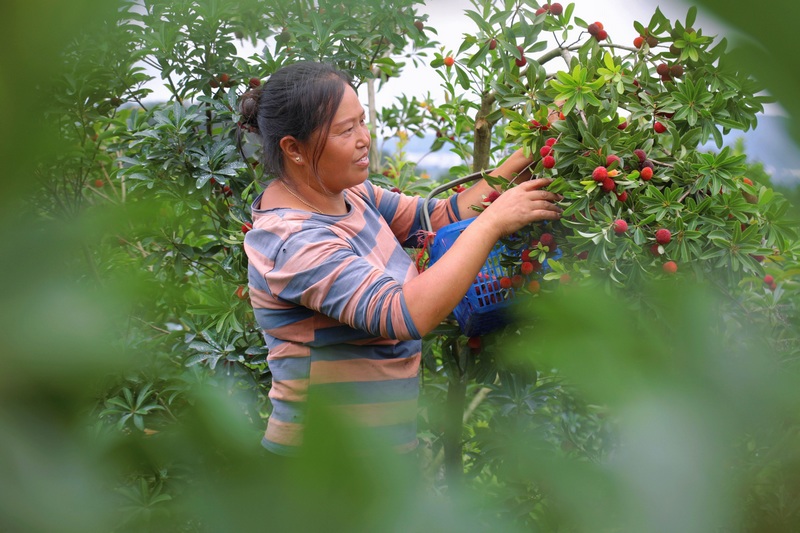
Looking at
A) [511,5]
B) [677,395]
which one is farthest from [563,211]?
[677,395]

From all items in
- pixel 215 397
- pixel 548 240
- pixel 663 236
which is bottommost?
pixel 548 240

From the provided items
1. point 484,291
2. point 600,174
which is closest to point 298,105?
point 484,291

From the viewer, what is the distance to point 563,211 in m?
1.61

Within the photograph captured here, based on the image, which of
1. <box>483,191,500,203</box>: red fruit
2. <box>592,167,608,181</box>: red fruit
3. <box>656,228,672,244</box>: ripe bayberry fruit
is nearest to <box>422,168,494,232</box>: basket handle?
<box>483,191,500,203</box>: red fruit

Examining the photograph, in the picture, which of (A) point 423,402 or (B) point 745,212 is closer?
(A) point 423,402

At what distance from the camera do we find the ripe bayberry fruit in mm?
1524

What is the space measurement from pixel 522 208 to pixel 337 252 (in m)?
0.40

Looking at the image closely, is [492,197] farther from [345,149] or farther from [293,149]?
[293,149]

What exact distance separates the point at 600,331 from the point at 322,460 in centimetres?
11

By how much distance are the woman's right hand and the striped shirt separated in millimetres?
241

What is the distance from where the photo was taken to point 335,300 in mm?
1670

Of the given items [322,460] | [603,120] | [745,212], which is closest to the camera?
[322,460]

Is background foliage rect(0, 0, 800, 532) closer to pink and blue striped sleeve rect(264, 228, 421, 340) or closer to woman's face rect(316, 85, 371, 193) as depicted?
pink and blue striped sleeve rect(264, 228, 421, 340)

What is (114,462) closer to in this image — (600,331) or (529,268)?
(600,331)
